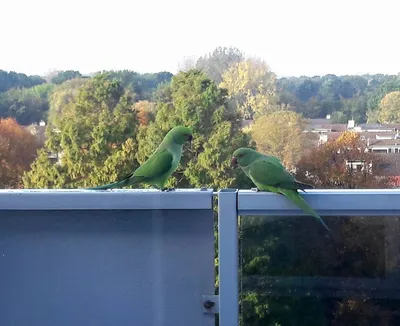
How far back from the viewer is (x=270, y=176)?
1.09 m

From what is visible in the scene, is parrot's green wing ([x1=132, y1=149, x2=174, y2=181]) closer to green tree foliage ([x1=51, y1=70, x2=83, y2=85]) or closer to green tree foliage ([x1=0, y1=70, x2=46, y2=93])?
green tree foliage ([x1=0, y1=70, x2=46, y2=93])

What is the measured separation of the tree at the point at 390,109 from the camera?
517 cm

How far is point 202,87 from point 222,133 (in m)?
1.02

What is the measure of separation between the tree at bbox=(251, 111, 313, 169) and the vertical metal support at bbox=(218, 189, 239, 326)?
363 cm

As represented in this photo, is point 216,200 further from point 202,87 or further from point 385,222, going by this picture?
point 202,87

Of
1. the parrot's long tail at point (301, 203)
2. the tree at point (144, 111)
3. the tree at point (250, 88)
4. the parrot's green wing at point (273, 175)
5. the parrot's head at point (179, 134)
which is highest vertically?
the tree at point (250, 88)

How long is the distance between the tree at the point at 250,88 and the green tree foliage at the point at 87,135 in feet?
3.33

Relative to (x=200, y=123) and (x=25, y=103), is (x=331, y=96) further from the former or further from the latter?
(x=25, y=103)

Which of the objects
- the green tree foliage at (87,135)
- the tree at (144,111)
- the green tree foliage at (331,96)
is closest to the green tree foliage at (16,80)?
the green tree foliage at (87,135)

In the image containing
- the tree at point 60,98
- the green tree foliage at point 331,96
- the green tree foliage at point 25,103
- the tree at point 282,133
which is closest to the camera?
the tree at point 282,133

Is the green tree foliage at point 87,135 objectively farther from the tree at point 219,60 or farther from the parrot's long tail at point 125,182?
the parrot's long tail at point 125,182

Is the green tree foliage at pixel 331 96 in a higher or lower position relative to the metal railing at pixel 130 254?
higher

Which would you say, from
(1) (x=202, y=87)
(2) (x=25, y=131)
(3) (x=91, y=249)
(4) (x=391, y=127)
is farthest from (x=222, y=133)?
(3) (x=91, y=249)

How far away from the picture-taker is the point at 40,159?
600 cm
